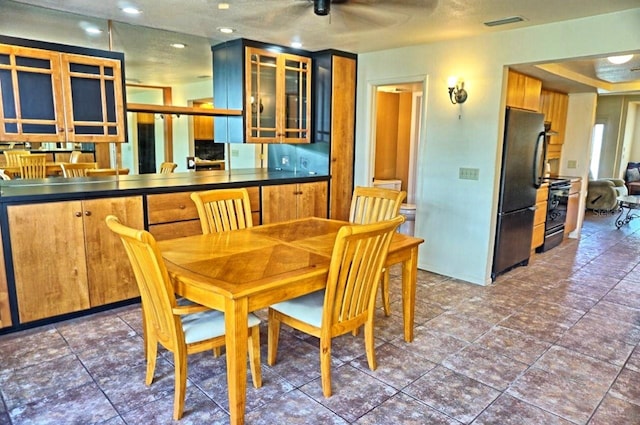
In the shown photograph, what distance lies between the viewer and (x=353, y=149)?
16.3 feet

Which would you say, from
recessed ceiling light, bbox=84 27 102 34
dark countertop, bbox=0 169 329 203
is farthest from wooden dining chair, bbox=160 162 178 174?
recessed ceiling light, bbox=84 27 102 34

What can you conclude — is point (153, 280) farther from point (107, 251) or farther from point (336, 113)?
point (336, 113)

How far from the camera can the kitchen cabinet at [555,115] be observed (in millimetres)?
5500

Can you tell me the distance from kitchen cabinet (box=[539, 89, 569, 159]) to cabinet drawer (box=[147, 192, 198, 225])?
14.8ft

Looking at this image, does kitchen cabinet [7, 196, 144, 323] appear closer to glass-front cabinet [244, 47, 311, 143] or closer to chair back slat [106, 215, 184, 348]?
chair back slat [106, 215, 184, 348]

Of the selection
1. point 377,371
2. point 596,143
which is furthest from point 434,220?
point 596,143

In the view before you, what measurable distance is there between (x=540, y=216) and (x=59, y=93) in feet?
16.5

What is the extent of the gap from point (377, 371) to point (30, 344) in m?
2.25

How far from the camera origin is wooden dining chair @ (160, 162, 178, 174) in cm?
431

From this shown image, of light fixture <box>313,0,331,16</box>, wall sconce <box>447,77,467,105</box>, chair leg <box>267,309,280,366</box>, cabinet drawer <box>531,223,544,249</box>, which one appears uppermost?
light fixture <box>313,0,331,16</box>

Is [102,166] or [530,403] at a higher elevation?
[102,166]

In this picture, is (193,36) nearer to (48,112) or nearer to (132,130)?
(132,130)

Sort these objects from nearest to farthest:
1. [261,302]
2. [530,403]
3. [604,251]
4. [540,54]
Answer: [261,302] → [530,403] → [540,54] → [604,251]

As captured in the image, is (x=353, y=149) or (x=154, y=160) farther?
(x=353, y=149)
